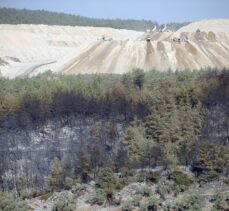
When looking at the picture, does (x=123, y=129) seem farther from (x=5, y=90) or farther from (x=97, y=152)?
(x=5, y=90)

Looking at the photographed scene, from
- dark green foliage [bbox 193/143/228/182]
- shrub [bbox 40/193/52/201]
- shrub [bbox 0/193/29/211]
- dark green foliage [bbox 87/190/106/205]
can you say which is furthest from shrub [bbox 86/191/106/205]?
dark green foliage [bbox 193/143/228/182]

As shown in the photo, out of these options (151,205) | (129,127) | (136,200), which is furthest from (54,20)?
(151,205)

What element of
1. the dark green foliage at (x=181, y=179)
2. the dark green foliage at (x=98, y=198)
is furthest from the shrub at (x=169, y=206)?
the dark green foliage at (x=98, y=198)

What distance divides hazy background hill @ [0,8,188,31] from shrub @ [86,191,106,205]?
111 m

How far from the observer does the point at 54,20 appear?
157500 millimetres

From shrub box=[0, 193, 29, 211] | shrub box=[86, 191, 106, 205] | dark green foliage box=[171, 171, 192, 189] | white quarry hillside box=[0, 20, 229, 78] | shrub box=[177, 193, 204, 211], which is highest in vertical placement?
white quarry hillside box=[0, 20, 229, 78]

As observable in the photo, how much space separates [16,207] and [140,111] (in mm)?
20839

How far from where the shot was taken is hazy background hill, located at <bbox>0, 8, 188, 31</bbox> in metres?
146

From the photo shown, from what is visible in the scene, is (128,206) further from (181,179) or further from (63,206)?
(181,179)

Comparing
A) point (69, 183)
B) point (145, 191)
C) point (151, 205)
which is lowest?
point (69, 183)

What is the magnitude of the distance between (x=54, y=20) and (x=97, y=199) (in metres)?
131

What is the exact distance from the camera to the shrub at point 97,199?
30.5 metres

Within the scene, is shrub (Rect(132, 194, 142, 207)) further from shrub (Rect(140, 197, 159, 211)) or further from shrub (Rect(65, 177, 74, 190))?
shrub (Rect(65, 177, 74, 190))

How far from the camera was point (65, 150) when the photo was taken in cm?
4347
